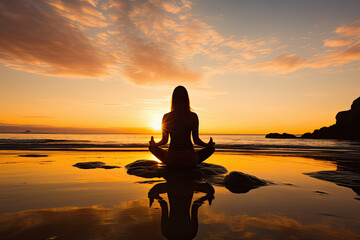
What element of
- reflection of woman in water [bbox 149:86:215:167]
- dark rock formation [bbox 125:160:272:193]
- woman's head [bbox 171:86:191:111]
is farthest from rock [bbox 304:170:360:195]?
woman's head [bbox 171:86:191:111]

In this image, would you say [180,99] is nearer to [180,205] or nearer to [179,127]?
[179,127]

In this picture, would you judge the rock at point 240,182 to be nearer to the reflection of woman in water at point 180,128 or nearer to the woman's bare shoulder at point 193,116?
the reflection of woman in water at point 180,128

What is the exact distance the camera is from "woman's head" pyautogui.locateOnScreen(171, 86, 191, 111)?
5543mm

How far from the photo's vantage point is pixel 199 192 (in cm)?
405

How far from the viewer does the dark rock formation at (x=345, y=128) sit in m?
47.5

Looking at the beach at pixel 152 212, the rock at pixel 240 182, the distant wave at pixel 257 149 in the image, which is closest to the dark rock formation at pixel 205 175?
the rock at pixel 240 182

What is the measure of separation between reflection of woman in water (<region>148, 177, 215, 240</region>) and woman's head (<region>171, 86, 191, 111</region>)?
197 centimetres

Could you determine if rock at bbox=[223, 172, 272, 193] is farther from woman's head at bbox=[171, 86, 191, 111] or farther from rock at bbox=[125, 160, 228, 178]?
woman's head at bbox=[171, 86, 191, 111]

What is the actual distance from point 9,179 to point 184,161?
4.64 metres

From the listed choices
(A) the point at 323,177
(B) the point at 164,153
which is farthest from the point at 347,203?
(B) the point at 164,153

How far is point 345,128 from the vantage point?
5047cm

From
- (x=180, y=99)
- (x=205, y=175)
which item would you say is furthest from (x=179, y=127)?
(x=205, y=175)

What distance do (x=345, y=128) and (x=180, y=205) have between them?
209 ft

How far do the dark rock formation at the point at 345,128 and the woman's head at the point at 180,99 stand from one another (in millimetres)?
57296
